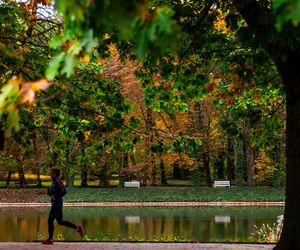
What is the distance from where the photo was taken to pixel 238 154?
41.7 meters

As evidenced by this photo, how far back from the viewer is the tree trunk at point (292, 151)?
8.99 m

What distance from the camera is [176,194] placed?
124 ft

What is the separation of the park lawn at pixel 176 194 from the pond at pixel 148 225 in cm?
696

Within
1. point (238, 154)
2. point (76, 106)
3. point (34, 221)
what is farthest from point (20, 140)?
point (238, 154)

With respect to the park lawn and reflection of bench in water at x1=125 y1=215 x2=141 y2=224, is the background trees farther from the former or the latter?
the park lawn

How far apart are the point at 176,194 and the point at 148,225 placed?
52.5 feet

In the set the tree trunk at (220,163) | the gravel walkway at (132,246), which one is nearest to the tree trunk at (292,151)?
the gravel walkway at (132,246)

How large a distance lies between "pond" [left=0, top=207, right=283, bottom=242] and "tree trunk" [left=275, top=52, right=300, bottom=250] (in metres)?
6.36

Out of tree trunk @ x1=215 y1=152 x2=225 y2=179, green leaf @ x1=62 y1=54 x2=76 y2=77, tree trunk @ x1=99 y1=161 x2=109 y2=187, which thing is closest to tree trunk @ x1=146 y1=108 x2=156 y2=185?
tree trunk @ x1=99 y1=161 x2=109 y2=187

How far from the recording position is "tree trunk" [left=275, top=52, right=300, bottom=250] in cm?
899

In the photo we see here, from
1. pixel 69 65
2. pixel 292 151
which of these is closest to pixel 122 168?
pixel 292 151

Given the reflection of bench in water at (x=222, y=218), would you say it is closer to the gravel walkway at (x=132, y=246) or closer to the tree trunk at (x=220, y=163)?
the gravel walkway at (x=132, y=246)

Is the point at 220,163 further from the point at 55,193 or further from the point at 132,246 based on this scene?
the point at 132,246

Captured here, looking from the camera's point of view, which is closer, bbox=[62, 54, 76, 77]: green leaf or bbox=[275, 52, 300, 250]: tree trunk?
bbox=[62, 54, 76, 77]: green leaf
